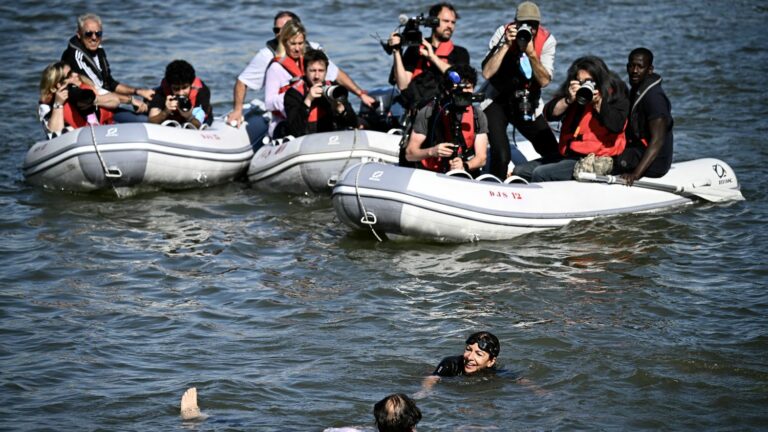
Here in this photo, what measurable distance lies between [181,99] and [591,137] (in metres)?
3.91

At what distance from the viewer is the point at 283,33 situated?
10977 mm

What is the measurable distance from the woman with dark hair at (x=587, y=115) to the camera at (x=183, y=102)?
3.42m

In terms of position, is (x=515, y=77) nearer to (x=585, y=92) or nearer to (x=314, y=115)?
(x=585, y=92)

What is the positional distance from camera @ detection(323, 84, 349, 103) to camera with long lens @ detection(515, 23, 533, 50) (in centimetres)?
182

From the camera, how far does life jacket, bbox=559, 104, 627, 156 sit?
9461mm

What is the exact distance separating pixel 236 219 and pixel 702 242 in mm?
3963

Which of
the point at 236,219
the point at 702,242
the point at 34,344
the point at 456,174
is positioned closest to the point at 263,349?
the point at 34,344

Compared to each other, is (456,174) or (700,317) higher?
(456,174)

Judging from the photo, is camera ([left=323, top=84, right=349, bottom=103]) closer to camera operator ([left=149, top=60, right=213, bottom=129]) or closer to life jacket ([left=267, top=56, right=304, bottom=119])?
life jacket ([left=267, top=56, right=304, bottom=119])

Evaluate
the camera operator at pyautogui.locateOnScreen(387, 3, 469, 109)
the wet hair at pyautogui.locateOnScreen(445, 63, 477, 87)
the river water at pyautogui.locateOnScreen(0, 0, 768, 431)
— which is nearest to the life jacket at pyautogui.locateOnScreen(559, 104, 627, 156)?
the river water at pyautogui.locateOnScreen(0, 0, 768, 431)

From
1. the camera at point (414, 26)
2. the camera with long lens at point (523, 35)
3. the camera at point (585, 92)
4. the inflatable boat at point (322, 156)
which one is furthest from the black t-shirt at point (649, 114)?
the inflatable boat at point (322, 156)

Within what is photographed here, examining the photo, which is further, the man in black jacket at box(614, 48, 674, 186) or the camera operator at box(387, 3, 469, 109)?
the camera operator at box(387, 3, 469, 109)

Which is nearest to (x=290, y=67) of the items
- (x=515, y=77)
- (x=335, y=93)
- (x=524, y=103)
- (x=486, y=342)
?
(x=335, y=93)

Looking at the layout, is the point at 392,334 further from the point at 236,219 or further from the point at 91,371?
the point at 236,219
